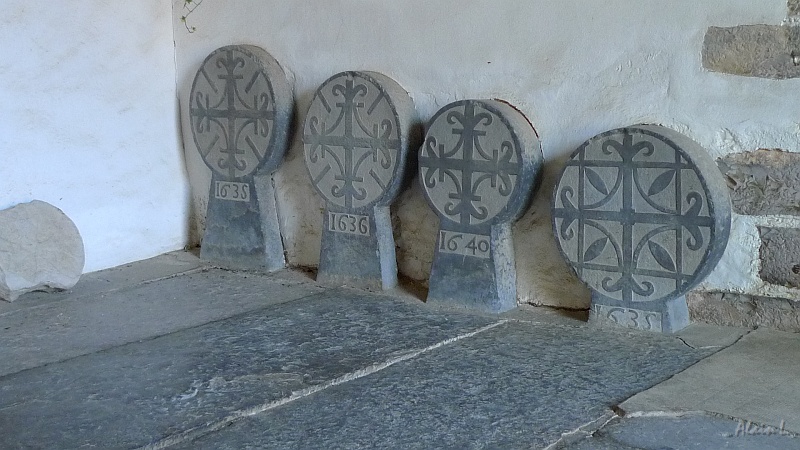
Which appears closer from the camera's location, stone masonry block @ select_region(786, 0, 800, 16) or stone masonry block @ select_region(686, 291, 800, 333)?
stone masonry block @ select_region(786, 0, 800, 16)

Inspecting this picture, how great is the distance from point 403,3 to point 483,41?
0.97ft

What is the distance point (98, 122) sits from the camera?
2.99 metres

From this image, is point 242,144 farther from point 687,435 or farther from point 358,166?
point 687,435

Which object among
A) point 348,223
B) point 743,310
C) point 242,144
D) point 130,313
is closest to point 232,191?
point 242,144

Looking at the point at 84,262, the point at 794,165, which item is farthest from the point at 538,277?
the point at 84,262

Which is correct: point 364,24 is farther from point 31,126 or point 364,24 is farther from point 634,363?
point 634,363

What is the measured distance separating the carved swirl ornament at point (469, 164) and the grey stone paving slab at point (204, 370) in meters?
0.29

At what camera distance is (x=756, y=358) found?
79.6 inches

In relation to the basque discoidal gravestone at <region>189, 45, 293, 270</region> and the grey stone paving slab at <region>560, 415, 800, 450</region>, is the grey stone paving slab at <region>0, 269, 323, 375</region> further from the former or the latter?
the grey stone paving slab at <region>560, 415, 800, 450</region>

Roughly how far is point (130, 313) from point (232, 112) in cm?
78

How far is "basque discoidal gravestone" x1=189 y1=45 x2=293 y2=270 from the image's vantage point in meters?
2.88

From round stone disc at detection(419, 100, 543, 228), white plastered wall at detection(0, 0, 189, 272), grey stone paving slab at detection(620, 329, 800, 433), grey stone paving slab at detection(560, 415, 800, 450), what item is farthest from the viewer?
white plastered wall at detection(0, 0, 189, 272)

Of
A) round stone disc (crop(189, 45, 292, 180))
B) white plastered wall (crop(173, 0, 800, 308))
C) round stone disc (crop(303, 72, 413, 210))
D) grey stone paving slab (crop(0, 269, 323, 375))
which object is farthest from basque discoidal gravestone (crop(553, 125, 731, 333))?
round stone disc (crop(189, 45, 292, 180))

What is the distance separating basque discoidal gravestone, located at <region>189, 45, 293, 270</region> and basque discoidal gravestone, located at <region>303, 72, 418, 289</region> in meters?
0.18
